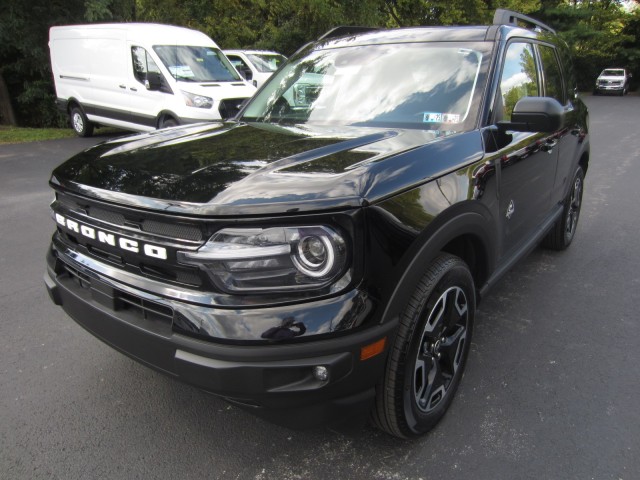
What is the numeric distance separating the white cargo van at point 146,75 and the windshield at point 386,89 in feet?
20.8

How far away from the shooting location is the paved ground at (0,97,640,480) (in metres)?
2.21

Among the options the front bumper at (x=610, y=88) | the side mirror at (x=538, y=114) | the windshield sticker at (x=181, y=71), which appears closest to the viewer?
the side mirror at (x=538, y=114)

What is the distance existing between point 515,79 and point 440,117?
0.77 metres

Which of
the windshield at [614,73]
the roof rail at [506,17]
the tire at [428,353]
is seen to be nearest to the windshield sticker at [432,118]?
the tire at [428,353]

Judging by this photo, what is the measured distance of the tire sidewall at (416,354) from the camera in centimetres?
208

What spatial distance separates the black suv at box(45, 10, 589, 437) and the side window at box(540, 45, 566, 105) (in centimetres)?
86

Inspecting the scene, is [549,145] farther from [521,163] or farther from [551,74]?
[551,74]

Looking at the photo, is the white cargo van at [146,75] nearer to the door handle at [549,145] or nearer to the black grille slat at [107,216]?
the door handle at [549,145]

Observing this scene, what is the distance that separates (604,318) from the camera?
349 centimetres

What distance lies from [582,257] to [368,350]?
3.60 m

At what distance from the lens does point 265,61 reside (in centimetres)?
1438

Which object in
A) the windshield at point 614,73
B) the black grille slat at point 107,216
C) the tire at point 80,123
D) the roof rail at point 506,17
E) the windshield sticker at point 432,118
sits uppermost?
the roof rail at point 506,17

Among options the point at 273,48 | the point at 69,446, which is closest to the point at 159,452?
the point at 69,446

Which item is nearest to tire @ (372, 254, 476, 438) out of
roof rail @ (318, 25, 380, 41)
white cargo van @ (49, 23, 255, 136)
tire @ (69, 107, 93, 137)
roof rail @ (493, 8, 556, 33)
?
roof rail @ (493, 8, 556, 33)
